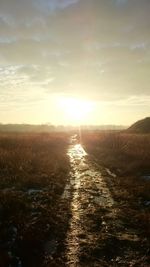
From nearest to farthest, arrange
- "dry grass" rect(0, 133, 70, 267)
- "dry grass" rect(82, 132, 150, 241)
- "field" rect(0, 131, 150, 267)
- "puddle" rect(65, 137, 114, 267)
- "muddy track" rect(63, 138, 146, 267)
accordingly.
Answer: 1. "muddy track" rect(63, 138, 146, 267)
2. "field" rect(0, 131, 150, 267)
3. "dry grass" rect(0, 133, 70, 267)
4. "puddle" rect(65, 137, 114, 267)
5. "dry grass" rect(82, 132, 150, 241)

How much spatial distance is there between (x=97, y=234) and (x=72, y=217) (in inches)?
80.9

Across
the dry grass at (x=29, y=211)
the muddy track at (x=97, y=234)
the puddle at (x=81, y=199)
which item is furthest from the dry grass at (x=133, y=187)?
the dry grass at (x=29, y=211)

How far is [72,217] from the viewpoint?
44.1 ft

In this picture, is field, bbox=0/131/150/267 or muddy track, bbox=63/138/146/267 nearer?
muddy track, bbox=63/138/146/267

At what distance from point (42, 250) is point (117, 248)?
2372 millimetres

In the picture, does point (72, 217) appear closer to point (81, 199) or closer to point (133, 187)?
point (81, 199)

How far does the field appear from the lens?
390 inches

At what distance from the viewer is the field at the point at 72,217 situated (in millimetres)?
9906

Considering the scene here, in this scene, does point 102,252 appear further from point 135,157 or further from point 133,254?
point 135,157

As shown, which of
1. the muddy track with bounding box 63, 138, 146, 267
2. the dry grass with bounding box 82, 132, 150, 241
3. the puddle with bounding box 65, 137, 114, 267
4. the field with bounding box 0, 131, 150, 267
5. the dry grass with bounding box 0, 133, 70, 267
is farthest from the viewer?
the dry grass with bounding box 82, 132, 150, 241

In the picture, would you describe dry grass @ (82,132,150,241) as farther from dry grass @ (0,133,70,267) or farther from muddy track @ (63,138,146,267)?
dry grass @ (0,133,70,267)

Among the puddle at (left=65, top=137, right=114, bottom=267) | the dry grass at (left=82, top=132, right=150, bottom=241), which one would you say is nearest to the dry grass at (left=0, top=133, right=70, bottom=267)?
the puddle at (left=65, top=137, right=114, bottom=267)

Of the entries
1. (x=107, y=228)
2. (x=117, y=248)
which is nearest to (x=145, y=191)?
(x=107, y=228)

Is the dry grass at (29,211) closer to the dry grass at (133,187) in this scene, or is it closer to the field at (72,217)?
the field at (72,217)
